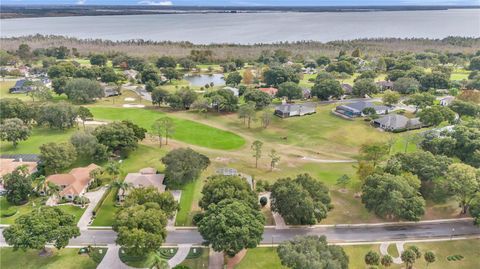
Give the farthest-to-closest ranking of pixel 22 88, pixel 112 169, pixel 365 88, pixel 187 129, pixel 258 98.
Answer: pixel 22 88 < pixel 365 88 < pixel 258 98 < pixel 187 129 < pixel 112 169

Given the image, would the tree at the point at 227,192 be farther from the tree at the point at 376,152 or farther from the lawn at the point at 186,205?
the tree at the point at 376,152

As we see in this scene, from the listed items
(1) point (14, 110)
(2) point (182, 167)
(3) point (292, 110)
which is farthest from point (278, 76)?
(1) point (14, 110)

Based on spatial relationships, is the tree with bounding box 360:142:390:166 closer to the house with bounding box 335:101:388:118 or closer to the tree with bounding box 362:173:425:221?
the tree with bounding box 362:173:425:221

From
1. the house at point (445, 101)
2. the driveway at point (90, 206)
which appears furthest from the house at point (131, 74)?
the house at point (445, 101)

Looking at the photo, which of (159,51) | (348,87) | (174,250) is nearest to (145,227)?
(174,250)

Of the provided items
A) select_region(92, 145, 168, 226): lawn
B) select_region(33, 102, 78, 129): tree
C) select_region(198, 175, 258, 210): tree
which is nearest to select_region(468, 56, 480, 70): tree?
select_region(92, 145, 168, 226): lawn

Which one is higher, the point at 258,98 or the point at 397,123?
the point at 258,98

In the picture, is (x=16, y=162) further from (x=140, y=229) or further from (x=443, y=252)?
(x=443, y=252)

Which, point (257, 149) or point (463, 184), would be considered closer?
point (463, 184)
